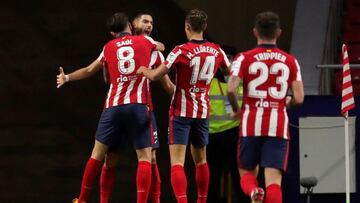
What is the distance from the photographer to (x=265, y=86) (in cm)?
733

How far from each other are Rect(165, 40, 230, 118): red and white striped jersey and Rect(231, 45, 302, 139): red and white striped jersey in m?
1.20

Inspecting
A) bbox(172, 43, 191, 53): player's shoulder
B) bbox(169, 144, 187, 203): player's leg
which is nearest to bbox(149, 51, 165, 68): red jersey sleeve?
bbox(172, 43, 191, 53): player's shoulder

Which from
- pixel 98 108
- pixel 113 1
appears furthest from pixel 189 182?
pixel 113 1

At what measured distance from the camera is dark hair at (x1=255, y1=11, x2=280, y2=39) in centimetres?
723

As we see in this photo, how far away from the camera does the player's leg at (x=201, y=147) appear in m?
8.81

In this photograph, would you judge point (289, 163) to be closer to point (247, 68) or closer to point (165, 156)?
point (165, 156)

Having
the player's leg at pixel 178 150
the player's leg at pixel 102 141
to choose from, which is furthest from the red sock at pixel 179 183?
the player's leg at pixel 102 141

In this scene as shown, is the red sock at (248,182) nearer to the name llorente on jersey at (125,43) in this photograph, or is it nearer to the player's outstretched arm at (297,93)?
the player's outstretched arm at (297,93)

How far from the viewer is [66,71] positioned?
12594 mm

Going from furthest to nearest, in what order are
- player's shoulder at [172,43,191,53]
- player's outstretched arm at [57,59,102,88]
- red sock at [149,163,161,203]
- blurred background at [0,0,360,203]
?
blurred background at [0,0,360,203], red sock at [149,163,161,203], player's outstretched arm at [57,59,102,88], player's shoulder at [172,43,191,53]

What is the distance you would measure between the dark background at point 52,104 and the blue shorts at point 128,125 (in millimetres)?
3779

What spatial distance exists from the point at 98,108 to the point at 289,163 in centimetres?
308

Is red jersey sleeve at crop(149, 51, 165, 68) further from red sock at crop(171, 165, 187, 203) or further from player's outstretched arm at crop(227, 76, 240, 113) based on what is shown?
player's outstretched arm at crop(227, 76, 240, 113)

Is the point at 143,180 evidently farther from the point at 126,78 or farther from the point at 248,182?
the point at 248,182
